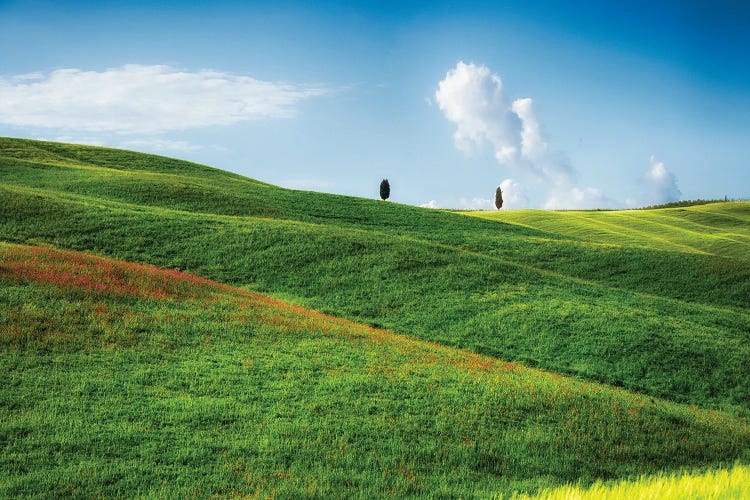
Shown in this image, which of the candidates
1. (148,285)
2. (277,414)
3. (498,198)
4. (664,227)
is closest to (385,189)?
(498,198)

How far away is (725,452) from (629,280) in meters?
31.6

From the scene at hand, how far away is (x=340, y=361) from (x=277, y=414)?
5.70 m

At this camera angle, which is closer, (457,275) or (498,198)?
(457,275)

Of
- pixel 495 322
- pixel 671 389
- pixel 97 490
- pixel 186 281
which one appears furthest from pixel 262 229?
pixel 97 490

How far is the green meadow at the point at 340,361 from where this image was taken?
14062 millimetres

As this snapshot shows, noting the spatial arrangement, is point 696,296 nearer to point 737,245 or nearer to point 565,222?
point 737,245

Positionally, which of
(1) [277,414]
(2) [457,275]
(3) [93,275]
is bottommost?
(1) [277,414]

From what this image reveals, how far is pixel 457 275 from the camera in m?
39.8

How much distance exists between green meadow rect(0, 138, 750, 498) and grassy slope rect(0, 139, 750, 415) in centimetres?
20

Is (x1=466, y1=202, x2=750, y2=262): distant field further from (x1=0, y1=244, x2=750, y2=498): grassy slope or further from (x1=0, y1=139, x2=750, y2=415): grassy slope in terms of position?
(x1=0, y1=244, x2=750, y2=498): grassy slope

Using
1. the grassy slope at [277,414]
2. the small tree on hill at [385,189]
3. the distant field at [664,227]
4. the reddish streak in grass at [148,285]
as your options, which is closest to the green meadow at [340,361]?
the grassy slope at [277,414]

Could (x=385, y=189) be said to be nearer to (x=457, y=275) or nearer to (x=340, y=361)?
(x=457, y=275)

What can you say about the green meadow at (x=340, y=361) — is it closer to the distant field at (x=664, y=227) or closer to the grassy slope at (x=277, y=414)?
the grassy slope at (x=277, y=414)

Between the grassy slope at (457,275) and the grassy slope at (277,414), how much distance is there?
4.28 metres
